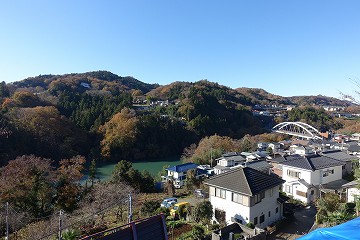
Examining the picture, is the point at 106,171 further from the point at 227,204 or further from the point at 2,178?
the point at 227,204

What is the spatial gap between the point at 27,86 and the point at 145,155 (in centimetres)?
4539

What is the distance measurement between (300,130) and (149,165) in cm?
3514

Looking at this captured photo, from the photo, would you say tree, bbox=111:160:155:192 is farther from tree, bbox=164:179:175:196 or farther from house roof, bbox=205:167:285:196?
house roof, bbox=205:167:285:196

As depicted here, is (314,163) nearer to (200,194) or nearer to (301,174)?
(301,174)

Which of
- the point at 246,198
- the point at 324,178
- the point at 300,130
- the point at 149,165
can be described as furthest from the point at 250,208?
the point at 300,130

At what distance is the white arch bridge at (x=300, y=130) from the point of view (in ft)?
174

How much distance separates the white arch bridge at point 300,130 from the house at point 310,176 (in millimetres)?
34784

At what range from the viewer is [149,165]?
39.8 m

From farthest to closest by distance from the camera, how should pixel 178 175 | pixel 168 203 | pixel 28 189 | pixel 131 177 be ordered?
pixel 178 175 → pixel 131 177 → pixel 168 203 → pixel 28 189

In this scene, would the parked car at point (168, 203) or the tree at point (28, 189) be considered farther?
the parked car at point (168, 203)

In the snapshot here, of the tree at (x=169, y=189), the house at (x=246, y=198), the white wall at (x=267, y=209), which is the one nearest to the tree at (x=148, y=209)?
the house at (x=246, y=198)

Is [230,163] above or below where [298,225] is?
above

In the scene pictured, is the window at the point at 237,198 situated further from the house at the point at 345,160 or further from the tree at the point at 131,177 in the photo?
the house at the point at 345,160

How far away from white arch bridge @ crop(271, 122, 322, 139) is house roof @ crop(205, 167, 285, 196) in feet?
137
